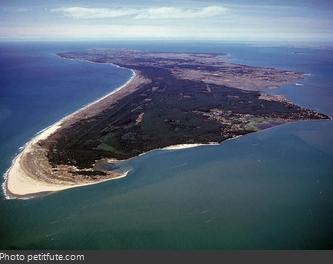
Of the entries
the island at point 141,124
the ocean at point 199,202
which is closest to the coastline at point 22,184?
the island at point 141,124

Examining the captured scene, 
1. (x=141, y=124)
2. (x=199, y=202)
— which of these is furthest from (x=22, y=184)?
(x=141, y=124)

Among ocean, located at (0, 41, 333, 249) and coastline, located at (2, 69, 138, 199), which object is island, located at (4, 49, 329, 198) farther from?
ocean, located at (0, 41, 333, 249)

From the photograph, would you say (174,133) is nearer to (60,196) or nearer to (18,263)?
(60,196)

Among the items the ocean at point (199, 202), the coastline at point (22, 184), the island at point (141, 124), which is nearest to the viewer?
the ocean at point (199, 202)

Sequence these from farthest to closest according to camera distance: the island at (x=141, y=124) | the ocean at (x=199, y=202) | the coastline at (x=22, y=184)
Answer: the island at (x=141, y=124)
the coastline at (x=22, y=184)
the ocean at (x=199, y=202)

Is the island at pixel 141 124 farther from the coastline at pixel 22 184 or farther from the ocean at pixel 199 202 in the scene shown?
the ocean at pixel 199 202

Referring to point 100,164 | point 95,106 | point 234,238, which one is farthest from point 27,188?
point 95,106

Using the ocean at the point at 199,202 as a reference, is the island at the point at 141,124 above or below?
above

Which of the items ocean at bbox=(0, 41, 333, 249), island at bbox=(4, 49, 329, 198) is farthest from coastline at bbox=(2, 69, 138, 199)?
Answer: ocean at bbox=(0, 41, 333, 249)

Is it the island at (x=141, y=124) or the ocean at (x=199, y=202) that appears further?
the island at (x=141, y=124)
